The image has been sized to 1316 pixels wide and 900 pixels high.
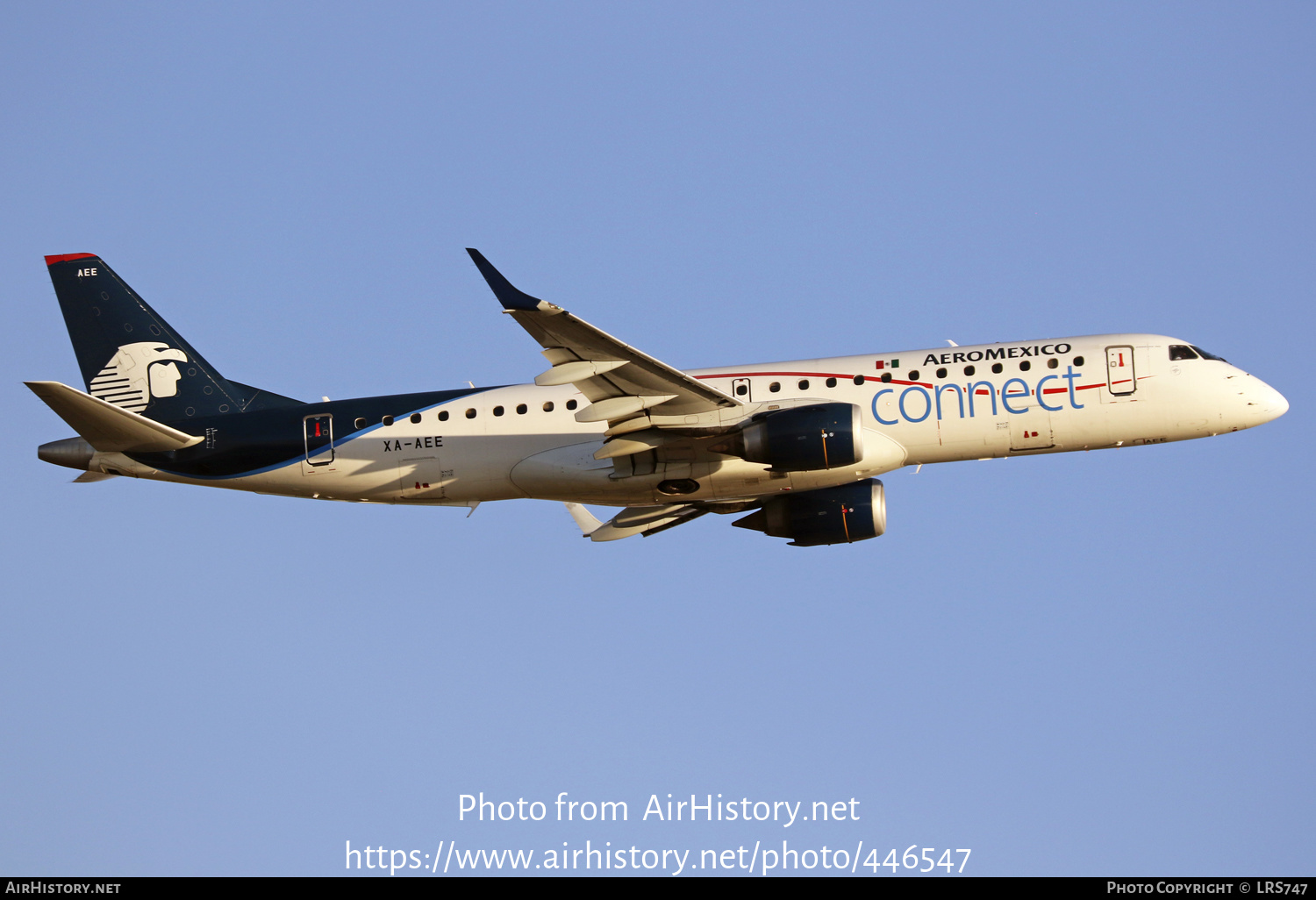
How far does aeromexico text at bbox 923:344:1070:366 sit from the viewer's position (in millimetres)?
38156

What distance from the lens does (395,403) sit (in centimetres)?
4044

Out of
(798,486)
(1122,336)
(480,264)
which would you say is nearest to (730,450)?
(798,486)

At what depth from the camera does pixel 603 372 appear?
34.8 meters

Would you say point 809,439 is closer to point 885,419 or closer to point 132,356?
point 885,419

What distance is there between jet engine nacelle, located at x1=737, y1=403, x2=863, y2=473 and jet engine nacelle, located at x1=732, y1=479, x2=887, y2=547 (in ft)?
12.1

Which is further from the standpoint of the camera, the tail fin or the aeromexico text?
the tail fin

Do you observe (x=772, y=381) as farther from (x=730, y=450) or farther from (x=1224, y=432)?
(x=1224, y=432)

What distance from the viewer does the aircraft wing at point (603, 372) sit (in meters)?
31.8

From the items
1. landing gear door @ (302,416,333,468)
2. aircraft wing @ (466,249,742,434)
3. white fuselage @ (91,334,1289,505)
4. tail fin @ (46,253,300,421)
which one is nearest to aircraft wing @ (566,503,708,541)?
white fuselage @ (91,334,1289,505)

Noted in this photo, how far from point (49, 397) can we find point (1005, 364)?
2641 centimetres

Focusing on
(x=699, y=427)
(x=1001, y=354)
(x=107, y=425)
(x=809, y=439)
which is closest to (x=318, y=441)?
(x=107, y=425)

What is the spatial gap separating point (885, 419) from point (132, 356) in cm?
2373

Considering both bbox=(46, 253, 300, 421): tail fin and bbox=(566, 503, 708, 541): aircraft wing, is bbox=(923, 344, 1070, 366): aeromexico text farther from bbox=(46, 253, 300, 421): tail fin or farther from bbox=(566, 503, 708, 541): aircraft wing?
bbox=(46, 253, 300, 421): tail fin
